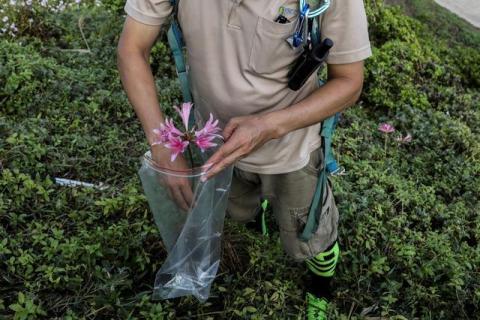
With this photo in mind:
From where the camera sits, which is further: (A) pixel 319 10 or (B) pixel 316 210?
(B) pixel 316 210

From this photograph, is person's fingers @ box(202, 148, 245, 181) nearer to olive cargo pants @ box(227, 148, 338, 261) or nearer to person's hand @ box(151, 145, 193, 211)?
person's hand @ box(151, 145, 193, 211)

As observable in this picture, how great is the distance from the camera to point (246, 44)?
180cm

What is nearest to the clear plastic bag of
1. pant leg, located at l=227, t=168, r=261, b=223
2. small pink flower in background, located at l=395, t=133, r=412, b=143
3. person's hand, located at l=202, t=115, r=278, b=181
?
person's hand, located at l=202, t=115, r=278, b=181

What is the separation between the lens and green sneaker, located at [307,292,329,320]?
8.75 feet

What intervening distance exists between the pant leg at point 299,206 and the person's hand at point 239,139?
528mm

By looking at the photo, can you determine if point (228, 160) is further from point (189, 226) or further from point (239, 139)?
point (189, 226)

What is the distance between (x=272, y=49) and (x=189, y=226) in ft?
2.43

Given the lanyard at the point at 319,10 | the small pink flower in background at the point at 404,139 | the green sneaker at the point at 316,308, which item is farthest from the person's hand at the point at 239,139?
the small pink flower in background at the point at 404,139

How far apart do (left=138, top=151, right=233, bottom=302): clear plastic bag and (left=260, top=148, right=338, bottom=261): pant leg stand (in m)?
0.31

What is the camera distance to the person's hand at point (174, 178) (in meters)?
1.84

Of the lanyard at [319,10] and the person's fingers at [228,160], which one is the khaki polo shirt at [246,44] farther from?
the person's fingers at [228,160]

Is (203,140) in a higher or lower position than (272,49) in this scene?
lower

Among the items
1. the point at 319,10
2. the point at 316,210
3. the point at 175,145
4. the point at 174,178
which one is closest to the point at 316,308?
the point at 316,210

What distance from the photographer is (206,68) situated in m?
1.91
